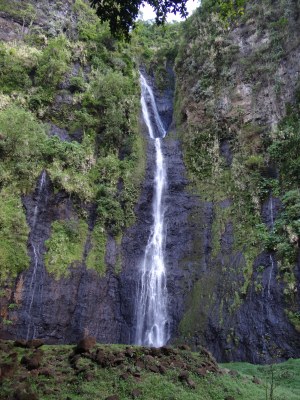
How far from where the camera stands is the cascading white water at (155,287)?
45.8 ft

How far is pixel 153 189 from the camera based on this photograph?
1883 cm

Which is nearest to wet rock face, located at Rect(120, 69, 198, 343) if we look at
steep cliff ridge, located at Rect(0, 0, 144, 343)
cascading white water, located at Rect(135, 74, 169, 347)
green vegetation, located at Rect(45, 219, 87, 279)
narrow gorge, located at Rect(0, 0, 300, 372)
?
narrow gorge, located at Rect(0, 0, 300, 372)

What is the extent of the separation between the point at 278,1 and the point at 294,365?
65.9 ft

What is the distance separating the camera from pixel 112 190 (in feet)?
57.3

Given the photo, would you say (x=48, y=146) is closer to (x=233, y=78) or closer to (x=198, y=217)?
(x=198, y=217)

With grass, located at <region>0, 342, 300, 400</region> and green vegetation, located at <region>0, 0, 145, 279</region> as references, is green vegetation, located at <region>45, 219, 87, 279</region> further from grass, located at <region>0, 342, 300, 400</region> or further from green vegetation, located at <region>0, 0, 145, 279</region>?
grass, located at <region>0, 342, 300, 400</region>

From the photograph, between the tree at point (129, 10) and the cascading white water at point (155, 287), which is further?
the cascading white water at point (155, 287)

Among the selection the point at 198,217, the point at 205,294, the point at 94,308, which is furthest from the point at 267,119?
the point at 94,308

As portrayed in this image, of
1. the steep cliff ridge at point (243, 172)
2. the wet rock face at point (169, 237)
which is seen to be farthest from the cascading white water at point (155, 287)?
the steep cliff ridge at point (243, 172)

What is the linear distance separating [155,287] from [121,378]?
8.89 metres

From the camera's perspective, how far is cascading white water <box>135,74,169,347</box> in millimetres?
13961

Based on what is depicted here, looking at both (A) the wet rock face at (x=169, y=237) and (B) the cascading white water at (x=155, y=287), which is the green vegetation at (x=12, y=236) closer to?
(A) the wet rock face at (x=169, y=237)

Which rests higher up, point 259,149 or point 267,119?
point 267,119

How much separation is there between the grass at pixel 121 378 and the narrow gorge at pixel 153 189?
169 inches
